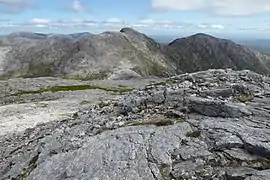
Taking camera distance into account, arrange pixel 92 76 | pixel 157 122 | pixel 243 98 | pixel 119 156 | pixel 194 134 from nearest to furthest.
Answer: pixel 119 156 → pixel 194 134 → pixel 157 122 → pixel 243 98 → pixel 92 76

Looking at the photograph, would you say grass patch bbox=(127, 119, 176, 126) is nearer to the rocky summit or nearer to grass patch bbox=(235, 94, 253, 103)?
the rocky summit

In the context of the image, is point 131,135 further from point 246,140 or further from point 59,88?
point 59,88

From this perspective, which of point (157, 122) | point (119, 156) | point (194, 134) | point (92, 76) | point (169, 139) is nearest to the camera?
point (119, 156)

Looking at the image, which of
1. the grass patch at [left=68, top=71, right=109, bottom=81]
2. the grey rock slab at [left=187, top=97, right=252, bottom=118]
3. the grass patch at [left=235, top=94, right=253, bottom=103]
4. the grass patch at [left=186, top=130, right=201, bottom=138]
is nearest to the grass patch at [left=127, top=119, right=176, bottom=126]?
the grass patch at [left=186, top=130, right=201, bottom=138]

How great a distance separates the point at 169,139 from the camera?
21.5m

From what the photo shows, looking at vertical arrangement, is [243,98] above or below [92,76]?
above

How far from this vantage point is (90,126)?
26.5m

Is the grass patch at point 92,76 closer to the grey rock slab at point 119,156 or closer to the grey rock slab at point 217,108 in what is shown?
the grey rock slab at point 217,108

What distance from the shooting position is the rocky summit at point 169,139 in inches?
765

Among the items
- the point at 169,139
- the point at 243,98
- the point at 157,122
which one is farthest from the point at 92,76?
the point at 169,139

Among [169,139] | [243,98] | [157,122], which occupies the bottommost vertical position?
[169,139]

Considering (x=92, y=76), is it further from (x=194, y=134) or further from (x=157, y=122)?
(x=194, y=134)

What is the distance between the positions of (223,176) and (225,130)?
3.98 metres

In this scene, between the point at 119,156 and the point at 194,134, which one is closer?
the point at 119,156
